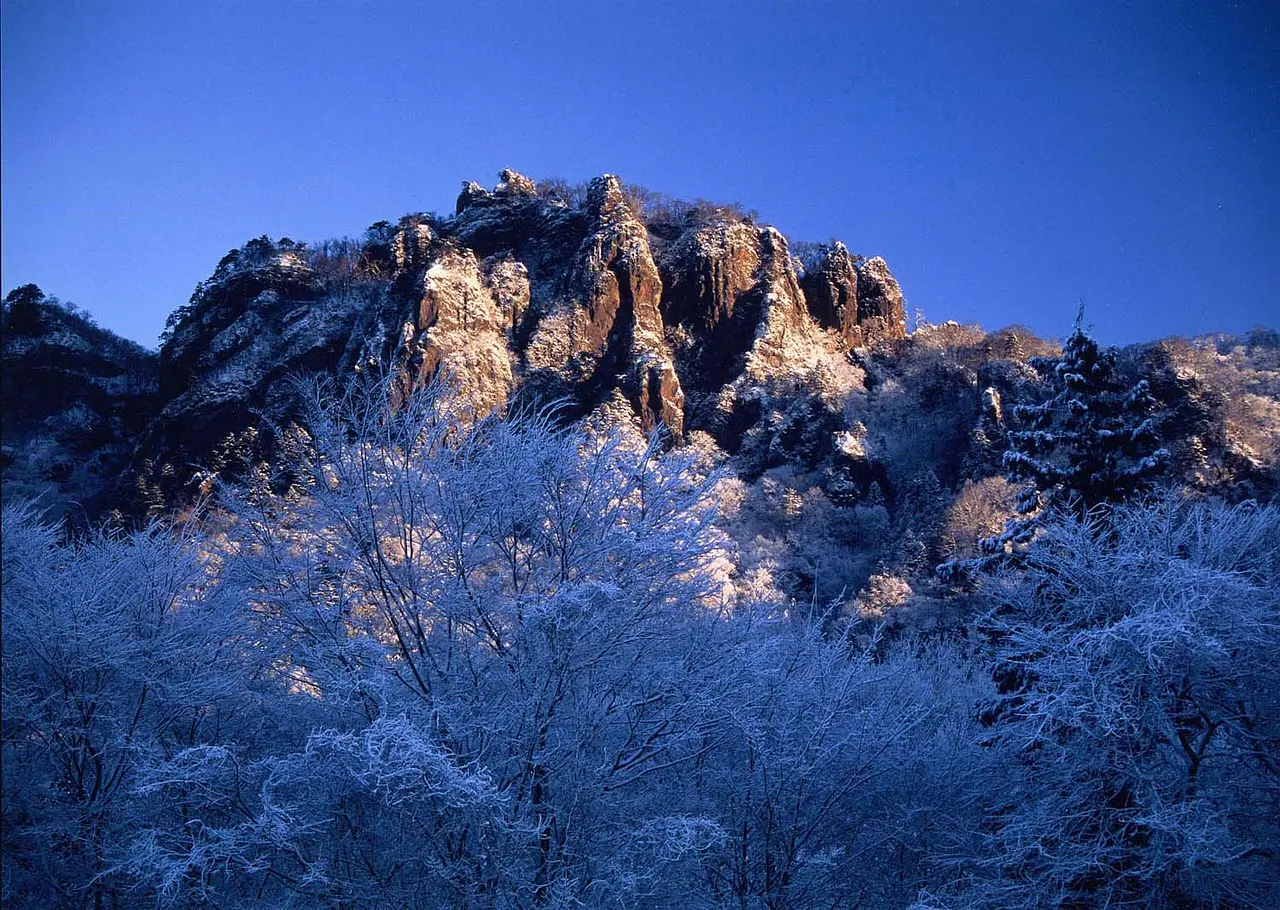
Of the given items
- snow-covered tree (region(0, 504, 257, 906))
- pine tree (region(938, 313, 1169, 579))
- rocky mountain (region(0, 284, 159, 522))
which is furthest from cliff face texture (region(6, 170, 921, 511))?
snow-covered tree (region(0, 504, 257, 906))

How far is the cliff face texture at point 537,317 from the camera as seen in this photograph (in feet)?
138

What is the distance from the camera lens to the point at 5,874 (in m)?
6.91

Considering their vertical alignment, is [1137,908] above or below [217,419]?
below

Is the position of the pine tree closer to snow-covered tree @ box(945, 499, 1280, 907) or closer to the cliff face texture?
snow-covered tree @ box(945, 499, 1280, 907)

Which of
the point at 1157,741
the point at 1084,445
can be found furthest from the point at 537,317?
the point at 1157,741

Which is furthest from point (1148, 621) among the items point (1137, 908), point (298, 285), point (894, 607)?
point (298, 285)

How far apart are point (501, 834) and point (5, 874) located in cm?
388

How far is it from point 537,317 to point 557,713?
136ft

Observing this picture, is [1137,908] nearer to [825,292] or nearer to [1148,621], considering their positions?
[1148,621]

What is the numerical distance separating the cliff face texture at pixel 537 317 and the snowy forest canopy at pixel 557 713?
28557 millimetres

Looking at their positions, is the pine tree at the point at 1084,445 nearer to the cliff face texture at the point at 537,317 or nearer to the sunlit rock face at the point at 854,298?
the cliff face texture at the point at 537,317

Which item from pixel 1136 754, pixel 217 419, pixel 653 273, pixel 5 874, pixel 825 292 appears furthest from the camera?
pixel 825 292

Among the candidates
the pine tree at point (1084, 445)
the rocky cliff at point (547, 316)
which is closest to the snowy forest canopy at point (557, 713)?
the pine tree at point (1084, 445)

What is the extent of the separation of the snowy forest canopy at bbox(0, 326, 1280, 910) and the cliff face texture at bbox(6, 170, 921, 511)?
2856cm
